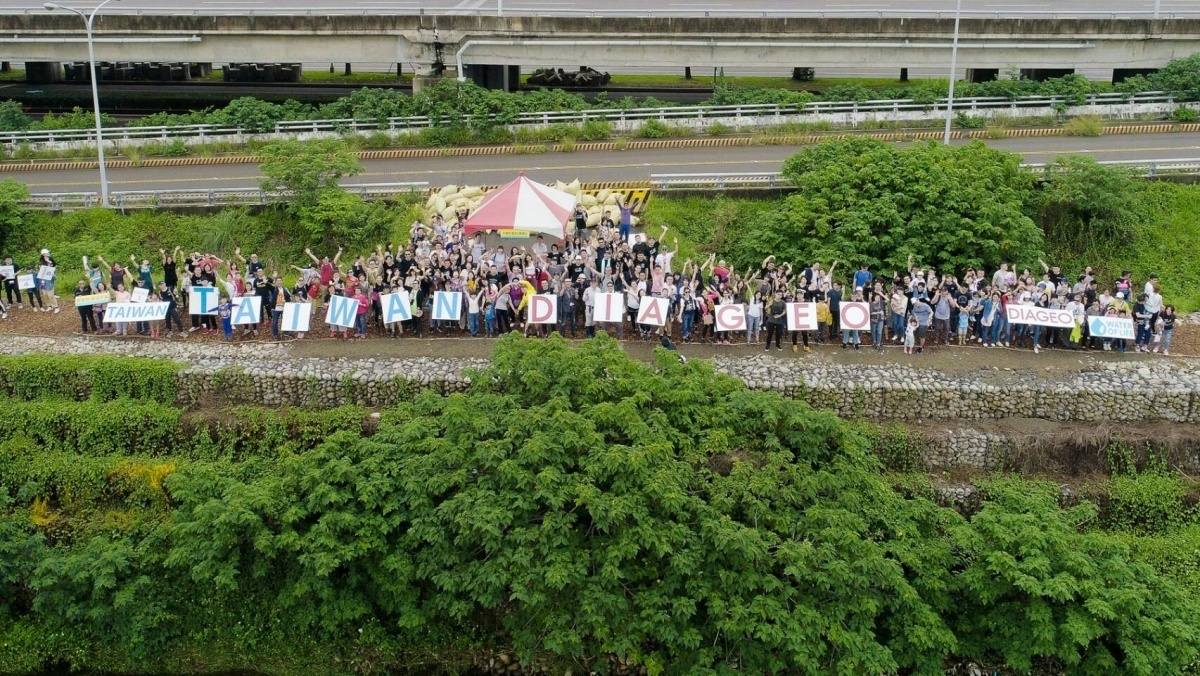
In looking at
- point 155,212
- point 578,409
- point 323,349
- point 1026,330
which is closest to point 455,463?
point 578,409

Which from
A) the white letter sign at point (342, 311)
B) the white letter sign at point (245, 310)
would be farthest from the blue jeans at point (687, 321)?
the white letter sign at point (245, 310)

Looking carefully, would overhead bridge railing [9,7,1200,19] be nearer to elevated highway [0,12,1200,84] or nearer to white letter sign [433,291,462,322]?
elevated highway [0,12,1200,84]

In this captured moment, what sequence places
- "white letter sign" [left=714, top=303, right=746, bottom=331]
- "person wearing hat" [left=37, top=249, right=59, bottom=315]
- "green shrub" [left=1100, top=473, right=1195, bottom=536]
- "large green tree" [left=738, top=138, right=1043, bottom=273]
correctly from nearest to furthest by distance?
1. "green shrub" [left=1100, top=473, right=1195, bottom=536]
2. "white letter sign" [left=714, top=303, right=746, bottom=331]
3. "person wearing hat" [left=37, top=249, right=59, bottom=315]
4. "large green tree" [left=738, top=138, right=1043, bottom=273]

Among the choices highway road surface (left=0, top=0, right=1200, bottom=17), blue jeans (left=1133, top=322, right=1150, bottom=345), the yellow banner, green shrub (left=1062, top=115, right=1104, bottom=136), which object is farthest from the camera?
highway road surface (left=0, top=0, right=1200, bottom=17)

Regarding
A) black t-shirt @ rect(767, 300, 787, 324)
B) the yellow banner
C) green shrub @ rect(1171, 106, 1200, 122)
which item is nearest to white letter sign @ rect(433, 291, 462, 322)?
black t-shirt @ rect(767, 300, 787, 324)

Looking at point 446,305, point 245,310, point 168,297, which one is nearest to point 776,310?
point 446,305

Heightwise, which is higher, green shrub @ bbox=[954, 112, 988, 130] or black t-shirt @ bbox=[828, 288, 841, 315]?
green shrub @ bbox=[954, 112, 988, 130]

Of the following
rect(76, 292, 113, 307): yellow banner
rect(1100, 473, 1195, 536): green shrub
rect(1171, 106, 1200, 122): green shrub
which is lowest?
rect(1100, 473, 1195, 536): green shrub
